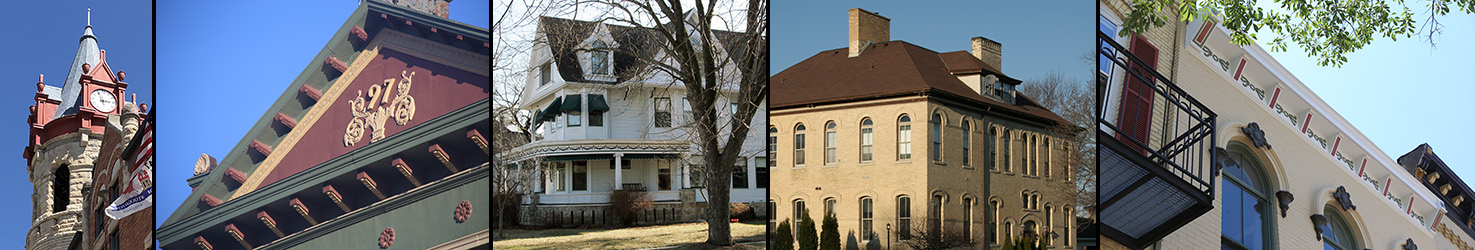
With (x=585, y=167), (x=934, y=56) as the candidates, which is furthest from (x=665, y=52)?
(x=934, y=56)

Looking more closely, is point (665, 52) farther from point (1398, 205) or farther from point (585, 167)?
point (1398, 205)

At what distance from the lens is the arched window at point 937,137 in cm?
765

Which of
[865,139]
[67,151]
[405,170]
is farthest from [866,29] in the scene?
[67,151]

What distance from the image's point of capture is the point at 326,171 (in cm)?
958

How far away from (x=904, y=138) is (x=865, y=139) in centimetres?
29

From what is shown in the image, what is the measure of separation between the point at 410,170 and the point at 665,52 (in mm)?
2545

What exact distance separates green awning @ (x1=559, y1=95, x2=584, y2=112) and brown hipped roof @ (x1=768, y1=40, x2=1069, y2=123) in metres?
1.80

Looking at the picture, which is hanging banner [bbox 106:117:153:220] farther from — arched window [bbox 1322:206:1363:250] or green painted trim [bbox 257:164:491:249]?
arched window [bbox 1322:206:1363:250]

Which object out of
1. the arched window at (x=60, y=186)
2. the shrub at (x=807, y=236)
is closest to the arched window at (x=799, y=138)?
the shrub at (x=807, y=236)

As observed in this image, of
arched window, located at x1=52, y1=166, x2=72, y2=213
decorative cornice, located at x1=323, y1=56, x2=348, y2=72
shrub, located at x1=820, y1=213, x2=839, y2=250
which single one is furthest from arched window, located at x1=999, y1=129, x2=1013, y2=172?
arched window, located at x1=52, y1=166, x2=72, y2=213

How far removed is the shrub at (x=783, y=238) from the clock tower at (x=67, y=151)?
16082 mm

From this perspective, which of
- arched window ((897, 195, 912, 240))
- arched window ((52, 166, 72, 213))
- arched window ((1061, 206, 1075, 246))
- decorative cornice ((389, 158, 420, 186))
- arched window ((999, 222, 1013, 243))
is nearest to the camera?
arched window ((897, 195, 912, 240))

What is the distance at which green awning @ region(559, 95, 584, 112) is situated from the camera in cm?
857

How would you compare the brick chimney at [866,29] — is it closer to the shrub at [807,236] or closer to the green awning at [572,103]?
the shrub at [807,236]
